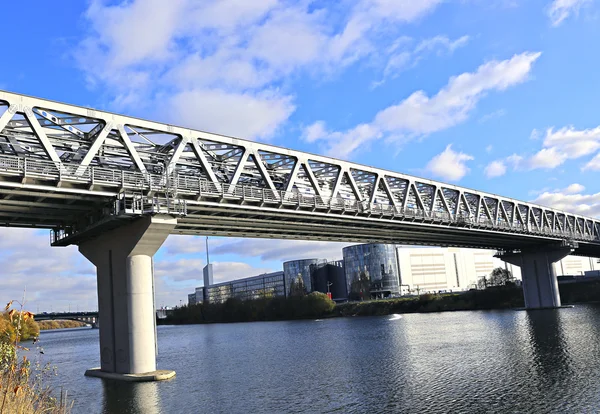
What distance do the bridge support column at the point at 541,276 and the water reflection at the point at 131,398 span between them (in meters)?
83.2

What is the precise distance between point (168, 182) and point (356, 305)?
115m

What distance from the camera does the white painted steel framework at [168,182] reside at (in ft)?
103

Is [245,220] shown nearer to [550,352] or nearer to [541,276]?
[550,352]

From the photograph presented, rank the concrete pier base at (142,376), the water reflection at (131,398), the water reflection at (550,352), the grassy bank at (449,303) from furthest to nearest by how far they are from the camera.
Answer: the grassy bank at (449,303) → the concrete pier base at (142,376) → the water reflection at (550,352) → the water reflection at (131,398)

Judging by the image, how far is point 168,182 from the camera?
3616 cm

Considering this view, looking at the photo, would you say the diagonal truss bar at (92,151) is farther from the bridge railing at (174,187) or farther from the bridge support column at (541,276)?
the bridge support column at (541,276)

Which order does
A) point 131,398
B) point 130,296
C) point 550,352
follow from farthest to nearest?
1. point 550,352
2. point 130,296
3. point 131,398

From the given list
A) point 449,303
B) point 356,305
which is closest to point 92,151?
point 449,303

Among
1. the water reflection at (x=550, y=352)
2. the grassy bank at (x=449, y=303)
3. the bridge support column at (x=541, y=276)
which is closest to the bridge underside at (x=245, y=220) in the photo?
the water reflection at (x=550, y=352)

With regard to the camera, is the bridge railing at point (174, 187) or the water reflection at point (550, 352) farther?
the bridge railing at point (174, 187)

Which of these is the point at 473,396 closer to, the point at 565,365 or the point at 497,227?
the point at 565,365

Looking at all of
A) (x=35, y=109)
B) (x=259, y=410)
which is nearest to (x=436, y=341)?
(x=259, y=410)

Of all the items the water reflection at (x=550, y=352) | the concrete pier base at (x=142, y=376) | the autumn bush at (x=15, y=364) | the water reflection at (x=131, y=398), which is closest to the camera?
the autumn bush at (x=15, y=364)

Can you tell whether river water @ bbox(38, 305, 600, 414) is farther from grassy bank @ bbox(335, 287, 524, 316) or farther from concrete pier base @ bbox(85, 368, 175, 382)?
grassy bank @ bbox(335, 287, 524, 316)
